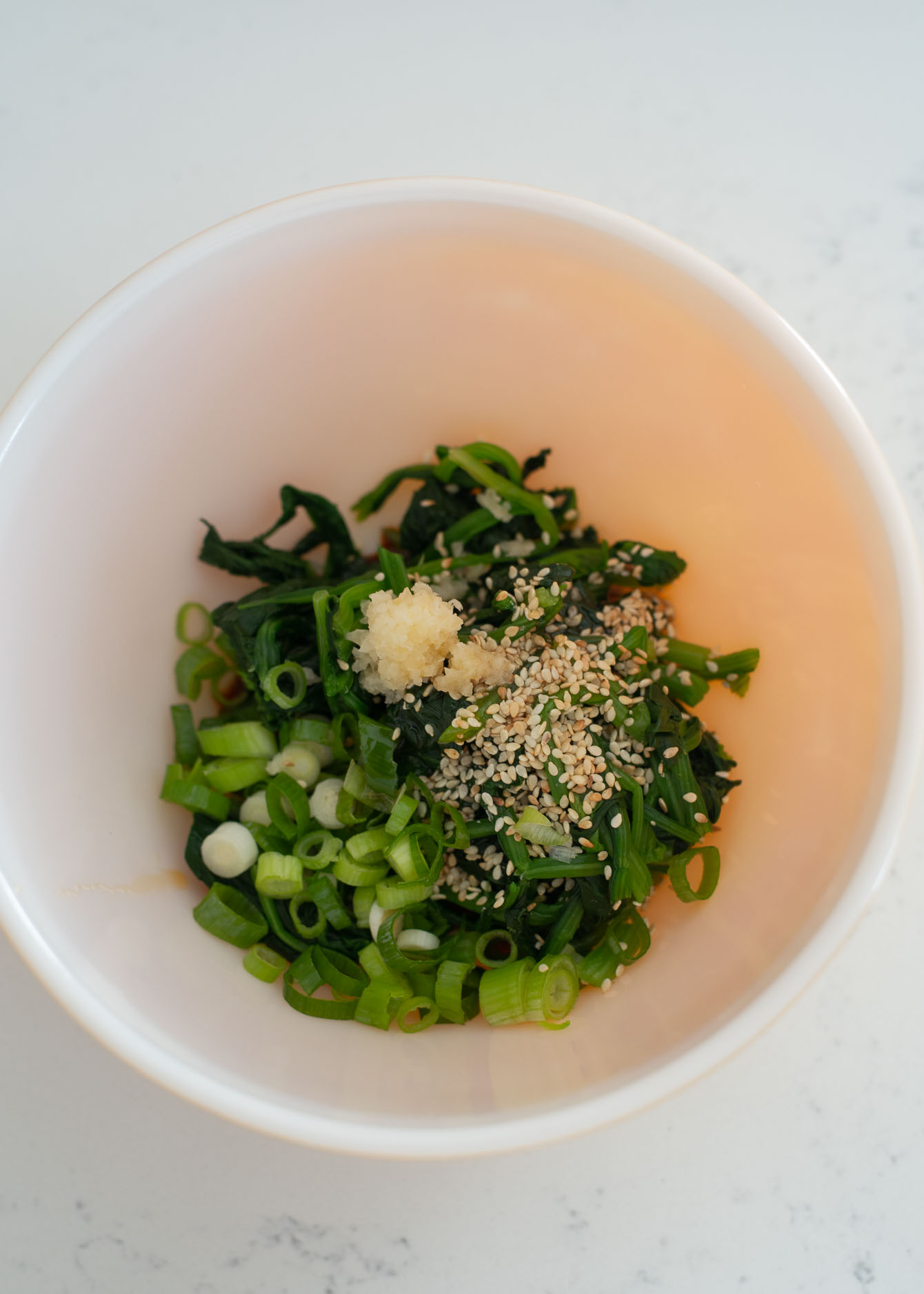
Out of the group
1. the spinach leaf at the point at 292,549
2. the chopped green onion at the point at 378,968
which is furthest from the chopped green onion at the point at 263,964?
the spinach leaf at the point at 292,549

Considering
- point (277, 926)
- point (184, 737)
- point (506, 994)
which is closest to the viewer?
point (506, 994)

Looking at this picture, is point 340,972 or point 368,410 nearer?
point 340,972

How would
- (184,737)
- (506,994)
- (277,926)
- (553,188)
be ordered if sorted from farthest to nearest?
(553,188), (184,737), (277,926), (506,994)

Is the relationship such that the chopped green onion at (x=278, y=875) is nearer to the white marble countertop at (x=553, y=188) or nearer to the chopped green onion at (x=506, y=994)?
the chopped green onion at (x=506, y=994)

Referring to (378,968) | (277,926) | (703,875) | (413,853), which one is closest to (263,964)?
(277,926)

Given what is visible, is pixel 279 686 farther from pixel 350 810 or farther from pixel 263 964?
pixel 263 964

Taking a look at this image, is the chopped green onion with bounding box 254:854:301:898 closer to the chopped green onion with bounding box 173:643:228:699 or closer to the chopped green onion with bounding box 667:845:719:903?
the chopped green onion with bounding box 173:643:228:699

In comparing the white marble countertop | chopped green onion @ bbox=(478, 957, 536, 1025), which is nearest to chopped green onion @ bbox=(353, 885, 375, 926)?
chopped green onion @ bbox=(478, 957, 536, 1025)
